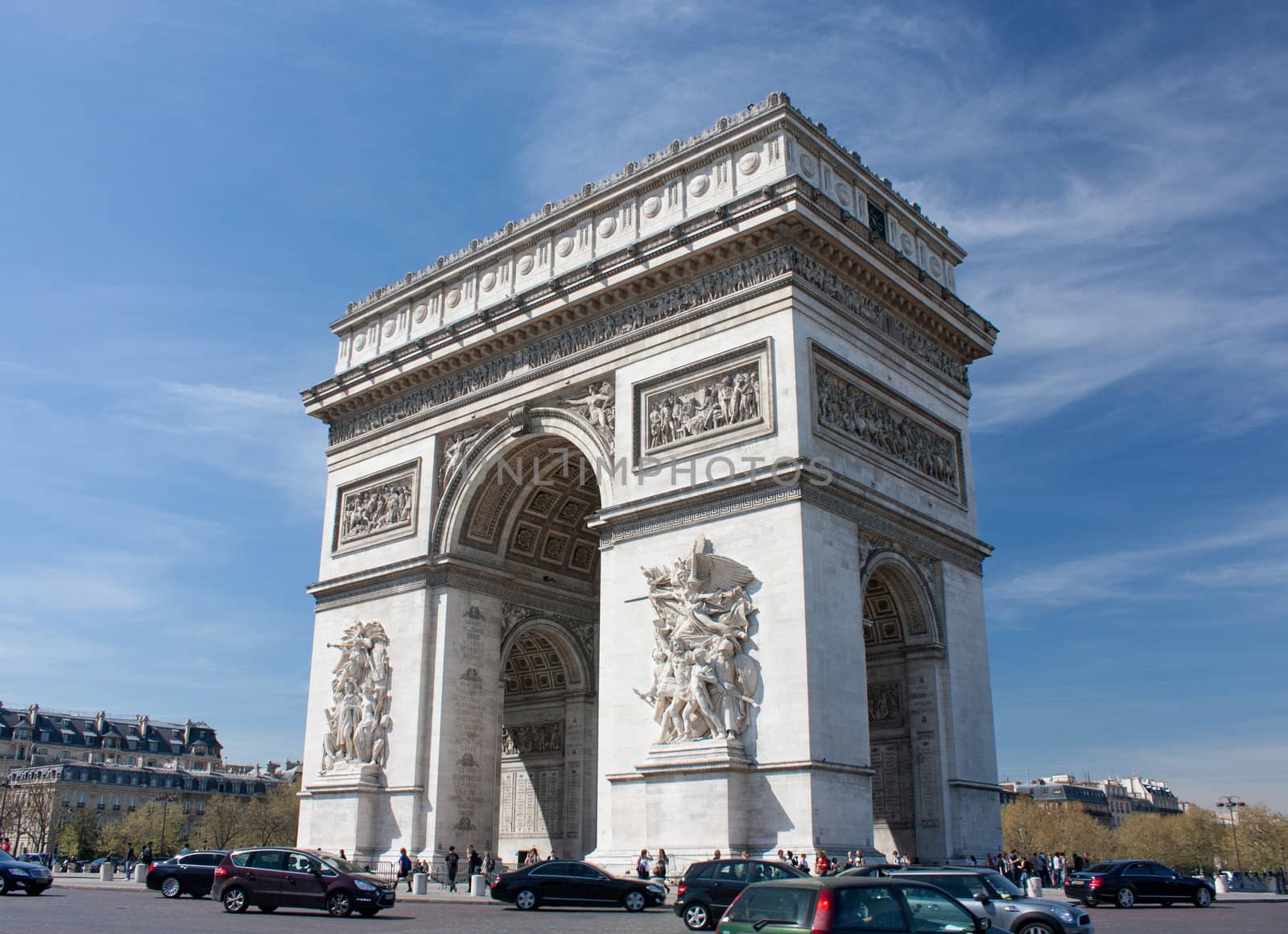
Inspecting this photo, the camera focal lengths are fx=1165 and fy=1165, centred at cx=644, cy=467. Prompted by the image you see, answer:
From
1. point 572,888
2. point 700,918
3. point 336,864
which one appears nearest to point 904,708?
point 572,888

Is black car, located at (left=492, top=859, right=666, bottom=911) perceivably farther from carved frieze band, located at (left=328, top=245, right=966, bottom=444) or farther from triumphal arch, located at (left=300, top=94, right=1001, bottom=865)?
carved frieze band, located at (left=328, top=245, right=966, bottom=444)

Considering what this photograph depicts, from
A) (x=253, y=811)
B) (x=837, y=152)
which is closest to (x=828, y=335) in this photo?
(x=837, y=152)

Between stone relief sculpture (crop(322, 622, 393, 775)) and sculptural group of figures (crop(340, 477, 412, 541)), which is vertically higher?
sculptural group of figures (crop(340, 477, 412, 541))

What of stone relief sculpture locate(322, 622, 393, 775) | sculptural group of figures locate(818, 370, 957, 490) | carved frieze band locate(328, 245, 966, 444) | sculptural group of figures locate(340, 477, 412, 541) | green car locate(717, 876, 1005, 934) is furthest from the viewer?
sculptural group of figures locate(340, 477, 412, 541)

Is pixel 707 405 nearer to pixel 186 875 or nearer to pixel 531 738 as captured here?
pixel 531 738

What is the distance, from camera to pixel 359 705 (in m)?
29.5

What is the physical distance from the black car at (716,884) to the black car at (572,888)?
8.39 feet

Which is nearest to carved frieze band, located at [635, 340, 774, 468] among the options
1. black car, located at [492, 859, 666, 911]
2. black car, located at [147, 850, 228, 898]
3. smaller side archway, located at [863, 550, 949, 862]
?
smaller side archway, located at [863, 550, 949, 862]

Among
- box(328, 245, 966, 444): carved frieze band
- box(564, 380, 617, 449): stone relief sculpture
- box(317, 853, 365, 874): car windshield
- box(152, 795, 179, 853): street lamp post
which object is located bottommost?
box(317, 853, 365, 874): car windshield

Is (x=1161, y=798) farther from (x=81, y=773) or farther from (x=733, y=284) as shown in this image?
(x=733, y=284)

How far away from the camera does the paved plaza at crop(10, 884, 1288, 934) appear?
15438 mm

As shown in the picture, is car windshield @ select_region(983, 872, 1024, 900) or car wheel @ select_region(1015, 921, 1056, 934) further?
car windshield @ select_region(983, 872, 1024, 900)

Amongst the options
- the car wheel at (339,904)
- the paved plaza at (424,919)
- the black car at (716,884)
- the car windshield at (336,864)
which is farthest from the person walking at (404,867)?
the black car at (716,884)

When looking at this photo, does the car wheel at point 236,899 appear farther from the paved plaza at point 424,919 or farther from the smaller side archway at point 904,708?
the smaller side archway at point 904,708
